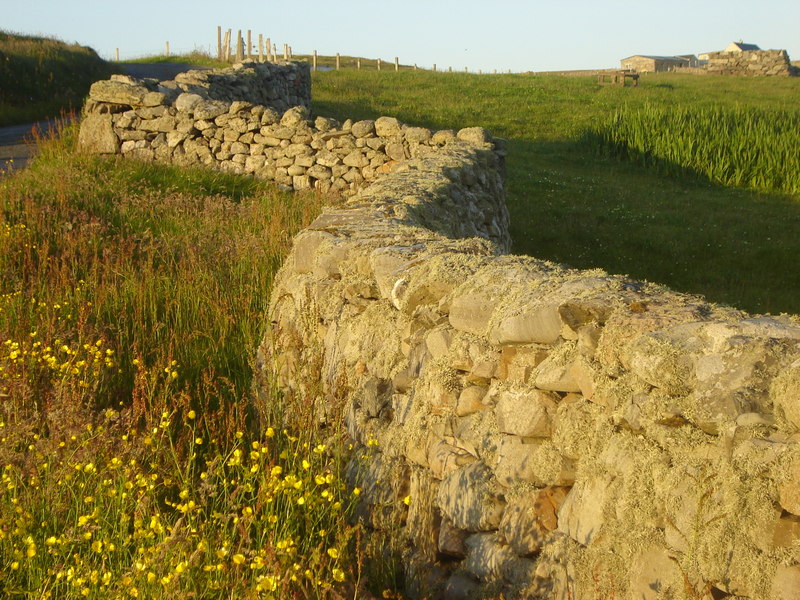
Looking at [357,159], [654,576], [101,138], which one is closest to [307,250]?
[654,576]

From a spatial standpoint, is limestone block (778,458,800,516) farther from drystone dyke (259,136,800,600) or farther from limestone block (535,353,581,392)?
limestone block (535,353,581,392)

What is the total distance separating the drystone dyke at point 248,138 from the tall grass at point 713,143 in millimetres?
9692

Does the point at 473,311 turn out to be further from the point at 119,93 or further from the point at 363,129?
the point at 119,93

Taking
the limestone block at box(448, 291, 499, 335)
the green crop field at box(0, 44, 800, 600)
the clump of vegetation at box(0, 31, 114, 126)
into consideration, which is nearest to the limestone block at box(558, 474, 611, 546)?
the green crop field at box(0, 44, 800, 600)

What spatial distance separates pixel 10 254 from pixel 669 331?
5.73 meters

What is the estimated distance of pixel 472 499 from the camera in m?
2.92

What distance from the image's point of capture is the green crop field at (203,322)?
2.71 metres

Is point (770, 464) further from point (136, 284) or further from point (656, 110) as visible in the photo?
point (656, 110)

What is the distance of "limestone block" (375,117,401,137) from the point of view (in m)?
10.7

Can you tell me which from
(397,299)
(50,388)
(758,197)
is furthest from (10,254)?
(758,197)

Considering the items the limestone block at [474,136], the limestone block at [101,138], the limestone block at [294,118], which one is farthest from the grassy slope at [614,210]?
the limestone block at [101,138]

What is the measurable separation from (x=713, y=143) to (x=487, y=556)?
56.9 feet

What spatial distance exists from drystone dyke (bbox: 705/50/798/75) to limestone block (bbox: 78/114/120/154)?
43.3 m

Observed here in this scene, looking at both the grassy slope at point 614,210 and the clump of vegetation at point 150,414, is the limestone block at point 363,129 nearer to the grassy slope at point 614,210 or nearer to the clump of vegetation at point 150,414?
the clump of vegetation at point 150,414
